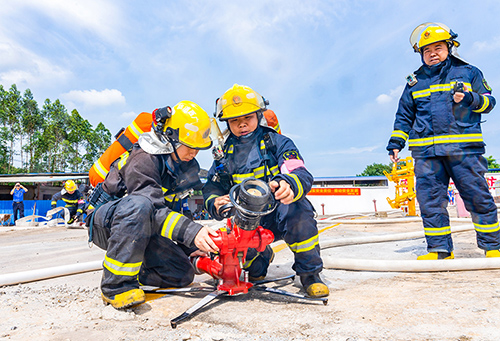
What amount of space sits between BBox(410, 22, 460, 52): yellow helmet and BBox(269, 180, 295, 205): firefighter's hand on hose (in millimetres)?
2154

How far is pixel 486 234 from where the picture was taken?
8.64ft

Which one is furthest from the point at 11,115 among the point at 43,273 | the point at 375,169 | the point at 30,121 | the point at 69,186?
the point at 375,169

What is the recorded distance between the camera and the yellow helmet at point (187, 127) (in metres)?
2.09

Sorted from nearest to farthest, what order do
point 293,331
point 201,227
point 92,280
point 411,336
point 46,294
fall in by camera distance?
1. point 411,336
2. point 293,331
3. point 201,227
4. point 46,294
5. point 92,280

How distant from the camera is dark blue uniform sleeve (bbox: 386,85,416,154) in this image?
2973mm

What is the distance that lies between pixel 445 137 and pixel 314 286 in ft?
6.26

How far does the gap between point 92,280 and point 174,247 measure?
0.78 m

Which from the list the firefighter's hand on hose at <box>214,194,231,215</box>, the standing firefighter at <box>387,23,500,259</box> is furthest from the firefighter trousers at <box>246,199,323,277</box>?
the standing firefighter at <box>387,23,500,259</box>

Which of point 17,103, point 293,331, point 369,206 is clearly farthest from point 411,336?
point 17,103

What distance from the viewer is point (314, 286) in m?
1.76

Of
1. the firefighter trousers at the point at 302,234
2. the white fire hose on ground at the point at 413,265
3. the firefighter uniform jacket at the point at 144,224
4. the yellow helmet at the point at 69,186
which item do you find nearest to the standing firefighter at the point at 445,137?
the white fire hose on ground at the point at 413,265

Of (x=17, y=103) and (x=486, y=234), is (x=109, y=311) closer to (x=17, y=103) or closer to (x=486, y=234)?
(x=486, y=234)

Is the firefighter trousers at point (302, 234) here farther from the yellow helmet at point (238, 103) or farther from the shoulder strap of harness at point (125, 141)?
the shoulder strap of harness at point (125, 141)

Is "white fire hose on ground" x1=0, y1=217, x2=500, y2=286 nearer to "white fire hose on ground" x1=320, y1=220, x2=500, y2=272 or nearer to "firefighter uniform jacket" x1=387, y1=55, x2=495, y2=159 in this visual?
"white fire hose on ground" x1=320, y1=220, x2=500, y2=272
